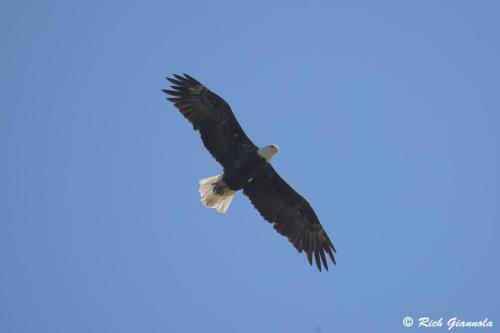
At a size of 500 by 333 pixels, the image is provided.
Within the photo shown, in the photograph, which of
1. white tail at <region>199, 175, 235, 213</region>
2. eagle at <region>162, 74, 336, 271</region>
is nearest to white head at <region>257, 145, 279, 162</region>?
eagle at <region>162, 74, 336, 271</region>

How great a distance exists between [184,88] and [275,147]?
1.77 meters

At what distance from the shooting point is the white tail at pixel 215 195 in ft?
39.0

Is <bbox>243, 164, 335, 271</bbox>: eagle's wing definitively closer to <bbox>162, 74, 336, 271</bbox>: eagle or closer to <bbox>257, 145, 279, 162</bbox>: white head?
<bbox>162, 74, 336, 271</bbox>: eagle

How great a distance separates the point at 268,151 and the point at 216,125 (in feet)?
3.10

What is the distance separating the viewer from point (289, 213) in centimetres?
1220

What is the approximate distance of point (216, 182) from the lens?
38.8 feet

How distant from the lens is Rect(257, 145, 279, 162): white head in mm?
11516

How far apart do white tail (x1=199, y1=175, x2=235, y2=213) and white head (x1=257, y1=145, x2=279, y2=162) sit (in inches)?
33.8

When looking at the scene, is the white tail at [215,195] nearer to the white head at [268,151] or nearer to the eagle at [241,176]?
the eagle at [241,176]

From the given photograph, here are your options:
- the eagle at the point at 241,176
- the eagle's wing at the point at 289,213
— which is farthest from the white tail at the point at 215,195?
the eagle's wing at the point at 289,213

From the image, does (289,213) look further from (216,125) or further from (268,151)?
(216,125)

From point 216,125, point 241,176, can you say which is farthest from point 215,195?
point 216,125

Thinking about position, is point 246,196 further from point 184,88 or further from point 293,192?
point 184,88

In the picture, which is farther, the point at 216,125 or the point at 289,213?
the point at 289,213
